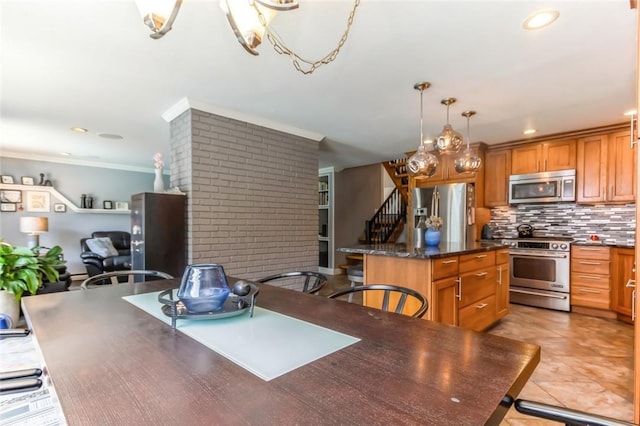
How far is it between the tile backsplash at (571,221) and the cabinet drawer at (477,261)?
207cm

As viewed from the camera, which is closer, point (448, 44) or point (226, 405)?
point (226, 405)

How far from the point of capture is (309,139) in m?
4.18

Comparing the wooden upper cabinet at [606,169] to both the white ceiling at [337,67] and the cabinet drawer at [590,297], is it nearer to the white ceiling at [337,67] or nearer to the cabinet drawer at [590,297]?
the white ceiling at [337,67]

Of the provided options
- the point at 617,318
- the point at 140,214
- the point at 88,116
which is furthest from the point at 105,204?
the point at 617,318

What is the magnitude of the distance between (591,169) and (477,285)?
2550 millimetres

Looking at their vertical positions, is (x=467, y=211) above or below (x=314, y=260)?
above

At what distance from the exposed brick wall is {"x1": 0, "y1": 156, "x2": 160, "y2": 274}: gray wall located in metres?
4.16

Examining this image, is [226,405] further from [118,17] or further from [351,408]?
[118,17]

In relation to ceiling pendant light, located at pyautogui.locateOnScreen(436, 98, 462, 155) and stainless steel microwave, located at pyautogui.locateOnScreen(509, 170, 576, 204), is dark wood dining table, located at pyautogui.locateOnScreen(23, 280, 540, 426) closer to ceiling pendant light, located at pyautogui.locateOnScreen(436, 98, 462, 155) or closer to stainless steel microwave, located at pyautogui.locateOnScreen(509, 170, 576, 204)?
ceiling pendant light, located at pyautogui.locateOnScreen(436, 98, 462, 155)

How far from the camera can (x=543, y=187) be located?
4.13m

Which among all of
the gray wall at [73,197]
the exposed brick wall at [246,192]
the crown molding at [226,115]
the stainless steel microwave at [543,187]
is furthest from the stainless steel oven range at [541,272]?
the gray wall at [73,197]

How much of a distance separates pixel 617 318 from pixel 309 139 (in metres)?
4.23

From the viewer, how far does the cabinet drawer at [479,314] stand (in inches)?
103

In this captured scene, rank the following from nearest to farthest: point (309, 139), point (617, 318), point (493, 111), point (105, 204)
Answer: point (493, 111) → point (617, 318) → point (309, 139) → point (105, 204)
